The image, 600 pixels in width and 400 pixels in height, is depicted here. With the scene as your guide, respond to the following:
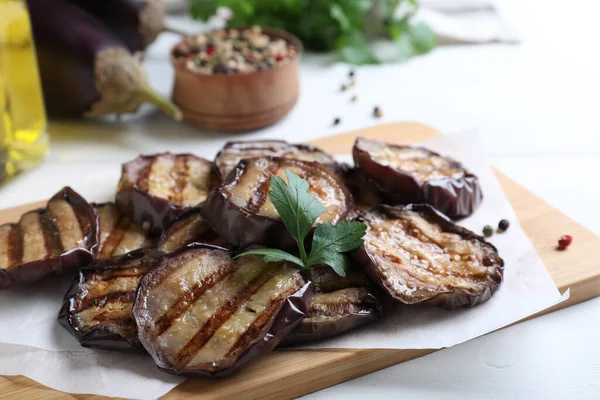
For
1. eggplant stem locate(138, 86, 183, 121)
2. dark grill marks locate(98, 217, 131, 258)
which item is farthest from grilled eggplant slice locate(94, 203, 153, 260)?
eggplant stem locate(138, 86, 183, 121)

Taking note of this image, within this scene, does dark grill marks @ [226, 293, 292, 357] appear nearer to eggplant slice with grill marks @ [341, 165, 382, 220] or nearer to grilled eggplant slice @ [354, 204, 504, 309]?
grilled eggplant slice @ [354, 204, 504, 309]

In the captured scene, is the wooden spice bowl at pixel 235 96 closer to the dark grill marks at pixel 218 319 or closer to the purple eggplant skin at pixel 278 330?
the dark grill marks at pixel 218 319

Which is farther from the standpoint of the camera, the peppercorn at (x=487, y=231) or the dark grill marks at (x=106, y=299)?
the peppercorn at (x=487, y=231)

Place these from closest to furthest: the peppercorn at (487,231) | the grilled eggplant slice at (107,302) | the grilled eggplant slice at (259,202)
→ the grilled eggplant slice at (107,302) < the grilled eggplant slice at (259,202) < the peppercorn at (487,231)

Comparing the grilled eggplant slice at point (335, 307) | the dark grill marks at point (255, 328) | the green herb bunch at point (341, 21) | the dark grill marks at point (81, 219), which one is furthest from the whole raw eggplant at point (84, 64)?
the dark grill marks at point (255, 328)

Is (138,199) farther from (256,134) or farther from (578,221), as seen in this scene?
(578,221)

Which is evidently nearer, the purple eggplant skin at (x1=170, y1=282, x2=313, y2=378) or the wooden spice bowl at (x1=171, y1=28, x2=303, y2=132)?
the purple eggplant skin at (x1=170, y1=282, x2=313, y2=378)
